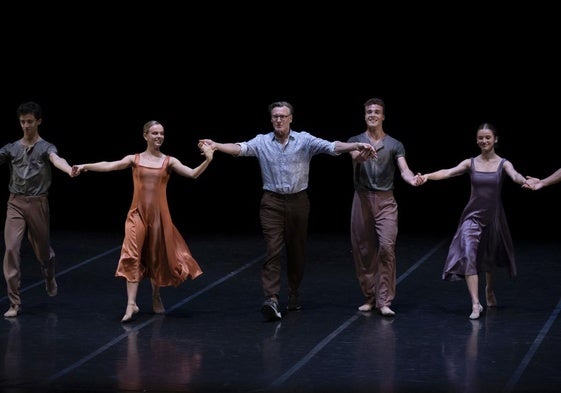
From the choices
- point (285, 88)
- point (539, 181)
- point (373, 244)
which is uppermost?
point (285, 88)

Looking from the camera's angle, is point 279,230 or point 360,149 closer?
point 360,149

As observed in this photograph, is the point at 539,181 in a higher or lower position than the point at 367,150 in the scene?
lower

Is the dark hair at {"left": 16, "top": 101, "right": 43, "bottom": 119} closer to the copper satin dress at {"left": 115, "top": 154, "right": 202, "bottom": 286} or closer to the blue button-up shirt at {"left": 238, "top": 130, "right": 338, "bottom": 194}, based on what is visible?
the copper satin dress at {"left": 115, "top": 154, "right": 202, "bottom": 286}

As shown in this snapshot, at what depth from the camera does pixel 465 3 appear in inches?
507

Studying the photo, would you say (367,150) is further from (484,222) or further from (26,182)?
(26,182)

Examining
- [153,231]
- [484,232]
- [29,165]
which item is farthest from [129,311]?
[484,232]

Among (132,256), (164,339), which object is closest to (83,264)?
(132,256)

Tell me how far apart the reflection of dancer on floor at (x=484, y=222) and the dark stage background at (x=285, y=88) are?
3567 millimetres

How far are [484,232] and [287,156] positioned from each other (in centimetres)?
146

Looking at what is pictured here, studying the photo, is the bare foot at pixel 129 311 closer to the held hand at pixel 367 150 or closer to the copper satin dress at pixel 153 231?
the copper satin dress at pixel 153 231

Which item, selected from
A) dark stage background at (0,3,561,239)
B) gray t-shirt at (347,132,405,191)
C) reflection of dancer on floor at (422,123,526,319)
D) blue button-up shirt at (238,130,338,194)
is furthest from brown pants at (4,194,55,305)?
dark stage background at (0,3,561,239)

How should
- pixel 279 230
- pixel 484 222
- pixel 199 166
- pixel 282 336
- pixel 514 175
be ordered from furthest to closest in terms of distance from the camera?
1. pixel 484 222
2. pixel 279 230
3. pixel 514 175
4. pixel 199 166
5. pixel 282 336

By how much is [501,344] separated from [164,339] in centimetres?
205

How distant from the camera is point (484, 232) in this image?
888 cm
